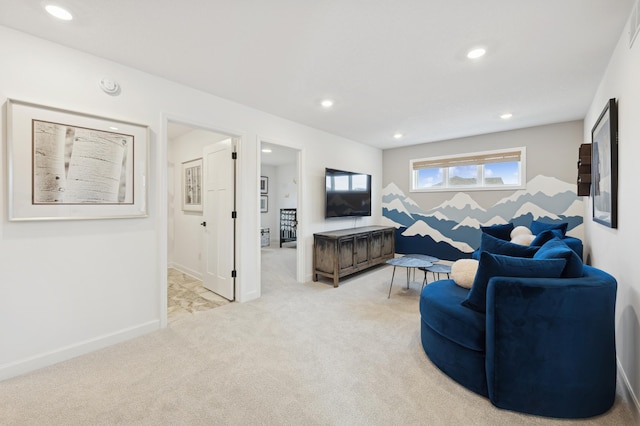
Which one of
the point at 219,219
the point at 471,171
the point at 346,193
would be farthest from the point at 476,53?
the point at 219,219

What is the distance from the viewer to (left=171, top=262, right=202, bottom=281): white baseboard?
4395mm

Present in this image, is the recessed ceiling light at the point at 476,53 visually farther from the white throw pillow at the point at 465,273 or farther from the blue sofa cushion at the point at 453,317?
the blue sofa cushion at the point at 453,317

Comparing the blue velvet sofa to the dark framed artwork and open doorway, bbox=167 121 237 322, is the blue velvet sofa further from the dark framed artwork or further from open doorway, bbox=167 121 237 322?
open doorway, bbox=167 121 237 322

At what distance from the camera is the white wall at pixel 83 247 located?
1928 millimetres

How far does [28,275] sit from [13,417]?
900 mm

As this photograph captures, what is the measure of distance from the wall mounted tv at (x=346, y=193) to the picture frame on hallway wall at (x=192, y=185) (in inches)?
77.3

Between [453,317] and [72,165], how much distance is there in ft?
9.74

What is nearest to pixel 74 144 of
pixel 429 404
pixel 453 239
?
pixel 429 404

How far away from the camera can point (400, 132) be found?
15.0 feet

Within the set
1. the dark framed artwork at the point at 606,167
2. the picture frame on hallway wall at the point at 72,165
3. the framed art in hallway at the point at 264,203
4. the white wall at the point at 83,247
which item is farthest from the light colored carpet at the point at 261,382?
the framed art in hallway at the point at 264,203

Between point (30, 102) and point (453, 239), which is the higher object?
point (30, 102)

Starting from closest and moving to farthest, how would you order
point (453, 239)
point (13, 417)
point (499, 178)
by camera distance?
point (13, 417)
point (499, 178)
point (453, 239)

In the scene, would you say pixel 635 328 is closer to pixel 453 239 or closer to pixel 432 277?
pixel 432 277

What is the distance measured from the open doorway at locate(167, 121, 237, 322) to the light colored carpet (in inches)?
26.8
